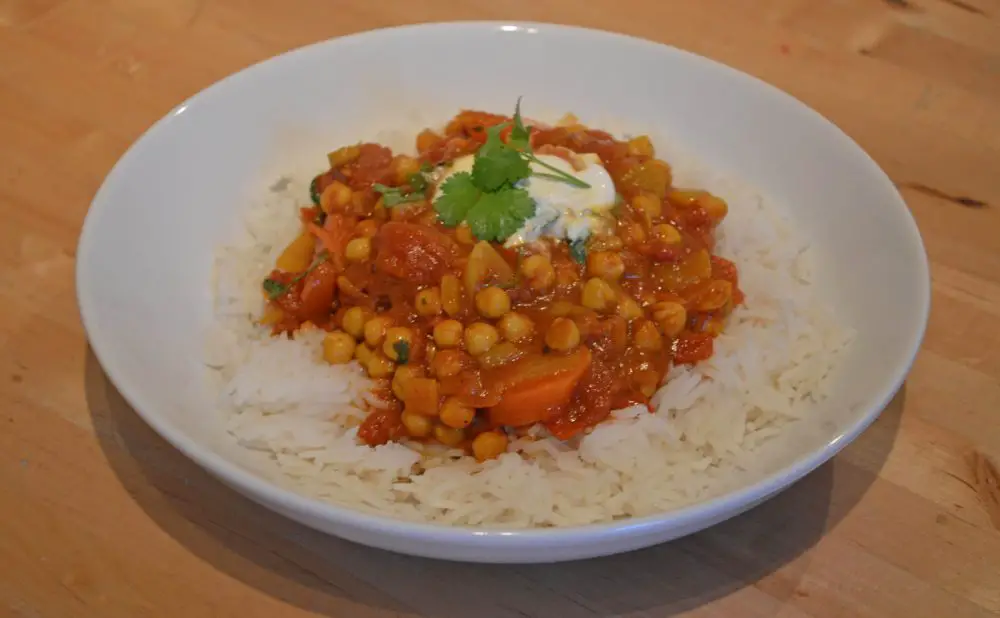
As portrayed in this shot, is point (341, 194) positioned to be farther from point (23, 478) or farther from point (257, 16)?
point (257, 16)

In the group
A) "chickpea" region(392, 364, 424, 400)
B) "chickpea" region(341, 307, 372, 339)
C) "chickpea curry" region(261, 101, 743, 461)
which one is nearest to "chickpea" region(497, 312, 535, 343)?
"chickpea curry" region(261, 101, 743, 461)

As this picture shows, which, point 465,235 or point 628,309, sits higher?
point 465,235

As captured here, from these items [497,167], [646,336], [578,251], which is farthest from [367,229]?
[646,336]

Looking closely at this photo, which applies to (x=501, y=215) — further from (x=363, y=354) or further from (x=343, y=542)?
(x=343, y=542)

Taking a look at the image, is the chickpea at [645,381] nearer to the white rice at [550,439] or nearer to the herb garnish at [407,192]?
the white rice at [550,439]

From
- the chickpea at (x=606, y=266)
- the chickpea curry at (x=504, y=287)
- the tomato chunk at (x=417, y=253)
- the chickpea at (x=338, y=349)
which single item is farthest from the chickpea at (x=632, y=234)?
the chickpea at (x=338, y=349)
